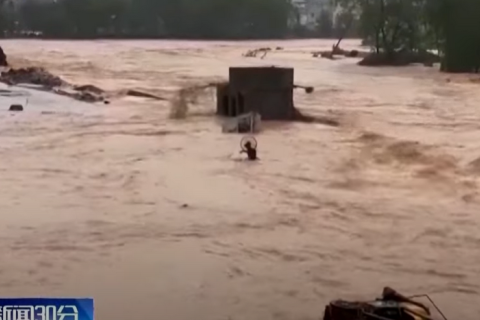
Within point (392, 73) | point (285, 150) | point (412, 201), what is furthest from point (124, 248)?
point (392, 73)

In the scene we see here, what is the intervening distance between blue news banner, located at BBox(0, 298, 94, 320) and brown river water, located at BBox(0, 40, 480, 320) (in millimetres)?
2317

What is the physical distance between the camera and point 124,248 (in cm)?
618

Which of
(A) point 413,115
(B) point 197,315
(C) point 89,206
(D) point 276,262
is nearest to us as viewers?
(B) point 197,315

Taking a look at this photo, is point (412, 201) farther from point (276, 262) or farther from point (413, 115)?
point (413, 115)

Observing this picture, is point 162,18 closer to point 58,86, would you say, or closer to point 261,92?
point 58,86

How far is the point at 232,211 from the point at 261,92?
645 cm

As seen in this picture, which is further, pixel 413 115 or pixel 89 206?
pixel 413 115

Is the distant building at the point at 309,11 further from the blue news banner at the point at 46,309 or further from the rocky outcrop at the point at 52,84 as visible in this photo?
the blue news banner at the point at 46,309

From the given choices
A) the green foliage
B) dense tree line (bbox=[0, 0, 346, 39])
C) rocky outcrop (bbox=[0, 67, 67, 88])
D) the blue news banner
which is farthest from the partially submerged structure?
the green foliage

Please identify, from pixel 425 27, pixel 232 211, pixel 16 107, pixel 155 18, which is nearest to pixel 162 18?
pixel 155 18

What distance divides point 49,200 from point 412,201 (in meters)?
3.14

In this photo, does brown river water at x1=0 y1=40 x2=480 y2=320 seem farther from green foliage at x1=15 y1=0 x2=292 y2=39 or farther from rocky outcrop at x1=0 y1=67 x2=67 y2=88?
green foliage at x1=15 y1=0 x2=292 y2=39

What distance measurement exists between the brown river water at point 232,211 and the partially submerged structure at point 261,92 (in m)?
0.57

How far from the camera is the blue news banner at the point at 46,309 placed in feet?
7.93
